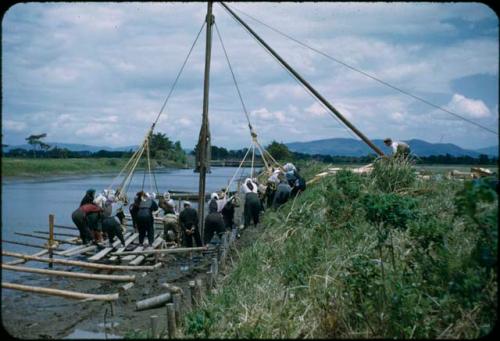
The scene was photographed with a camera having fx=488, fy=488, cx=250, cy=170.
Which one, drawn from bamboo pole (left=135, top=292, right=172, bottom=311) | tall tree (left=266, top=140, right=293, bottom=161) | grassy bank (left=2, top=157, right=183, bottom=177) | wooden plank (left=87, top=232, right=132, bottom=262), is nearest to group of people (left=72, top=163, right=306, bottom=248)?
wooden plank (left=87, top=232, right=132, bottom=262)

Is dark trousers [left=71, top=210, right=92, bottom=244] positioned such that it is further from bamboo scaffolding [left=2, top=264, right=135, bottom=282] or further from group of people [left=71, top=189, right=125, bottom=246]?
bamboo scaffolding [left=2, top=264, right=135, bottom=282]

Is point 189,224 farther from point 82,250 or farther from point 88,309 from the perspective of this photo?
point 88,309

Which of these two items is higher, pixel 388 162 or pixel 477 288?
pixel 388 162

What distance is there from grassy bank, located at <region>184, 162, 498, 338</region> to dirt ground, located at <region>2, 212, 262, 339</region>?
177 centimetres

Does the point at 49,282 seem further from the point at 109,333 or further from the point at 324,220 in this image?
the point at 324,220

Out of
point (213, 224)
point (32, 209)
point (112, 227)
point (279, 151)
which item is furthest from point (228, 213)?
point (32, 209)

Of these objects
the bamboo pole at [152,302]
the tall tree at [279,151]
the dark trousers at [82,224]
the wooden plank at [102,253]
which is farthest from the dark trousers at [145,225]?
the tall tree at [279,151]

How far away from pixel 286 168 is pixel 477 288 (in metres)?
11.7

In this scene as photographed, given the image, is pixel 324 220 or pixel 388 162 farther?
pixel 388 162

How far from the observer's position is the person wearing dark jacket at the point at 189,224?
524 inches

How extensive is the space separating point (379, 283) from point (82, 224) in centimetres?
1043

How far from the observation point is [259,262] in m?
9.04

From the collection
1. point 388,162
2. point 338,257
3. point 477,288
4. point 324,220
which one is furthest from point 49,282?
point 477,288

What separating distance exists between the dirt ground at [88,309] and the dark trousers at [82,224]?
183cm
